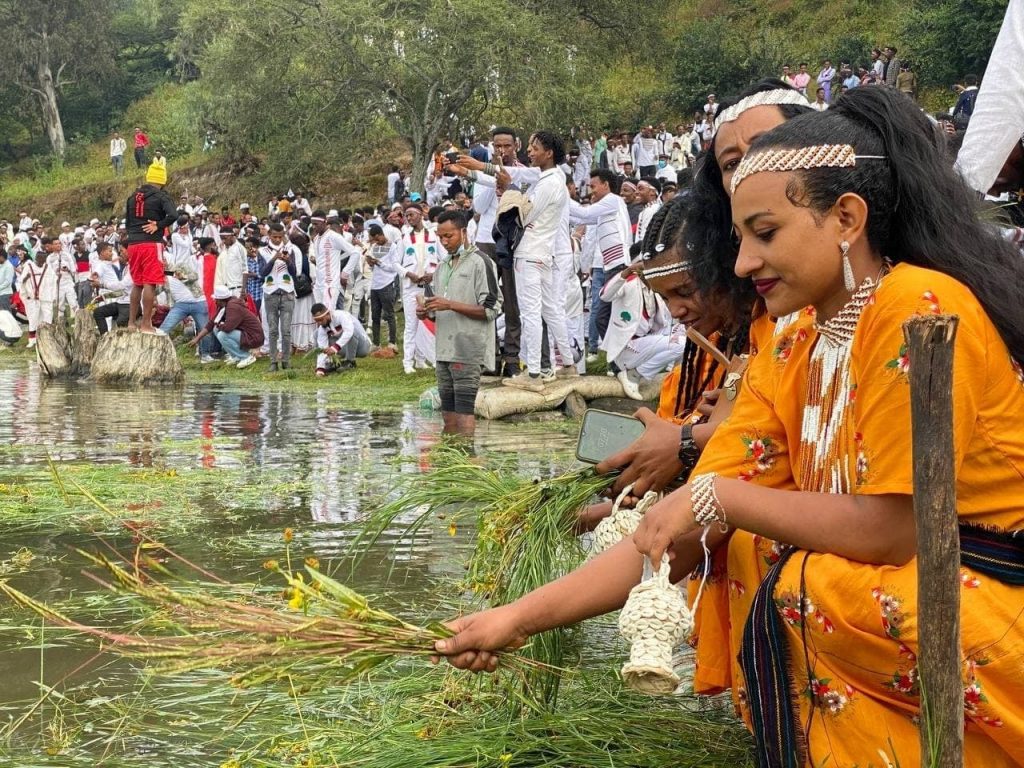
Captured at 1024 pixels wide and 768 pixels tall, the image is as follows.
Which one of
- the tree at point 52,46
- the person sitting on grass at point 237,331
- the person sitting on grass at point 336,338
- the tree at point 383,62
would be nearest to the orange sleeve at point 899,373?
the person sitting on grass at point 336,338

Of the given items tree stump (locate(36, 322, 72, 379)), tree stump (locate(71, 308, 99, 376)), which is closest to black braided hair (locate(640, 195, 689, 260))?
tree stump (locate(71, 308, 99, 376))

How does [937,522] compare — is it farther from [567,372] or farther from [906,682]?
[567,372]

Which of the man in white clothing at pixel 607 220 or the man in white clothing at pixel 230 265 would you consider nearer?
the man in white clothing at pixel 607 220

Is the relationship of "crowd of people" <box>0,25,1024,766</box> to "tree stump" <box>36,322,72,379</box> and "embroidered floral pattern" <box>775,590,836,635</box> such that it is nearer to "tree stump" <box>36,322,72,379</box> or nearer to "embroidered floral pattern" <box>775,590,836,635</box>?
"embroidered floral pattern" <box>775,590,836,635</box>

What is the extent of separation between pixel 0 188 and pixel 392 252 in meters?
35.6

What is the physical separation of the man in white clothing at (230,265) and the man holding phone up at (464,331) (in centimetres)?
1064

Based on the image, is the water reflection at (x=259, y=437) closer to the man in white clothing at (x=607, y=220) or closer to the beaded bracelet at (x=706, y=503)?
the man in white clothing at (x=607, y=220)

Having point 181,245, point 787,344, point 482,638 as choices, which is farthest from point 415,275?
point 482,638

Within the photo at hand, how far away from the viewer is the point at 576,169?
2591cm

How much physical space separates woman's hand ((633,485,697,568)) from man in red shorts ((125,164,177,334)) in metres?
12.2

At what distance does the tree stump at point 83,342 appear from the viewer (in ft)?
54.6

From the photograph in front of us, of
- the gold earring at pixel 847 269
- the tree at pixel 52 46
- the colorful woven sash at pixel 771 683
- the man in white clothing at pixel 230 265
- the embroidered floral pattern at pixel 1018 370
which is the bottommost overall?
the colorful woven sash at pixel 771 683

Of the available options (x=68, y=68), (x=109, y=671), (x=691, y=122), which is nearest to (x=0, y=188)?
(x=68, y=68)

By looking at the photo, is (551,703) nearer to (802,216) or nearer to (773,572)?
(773,572)
